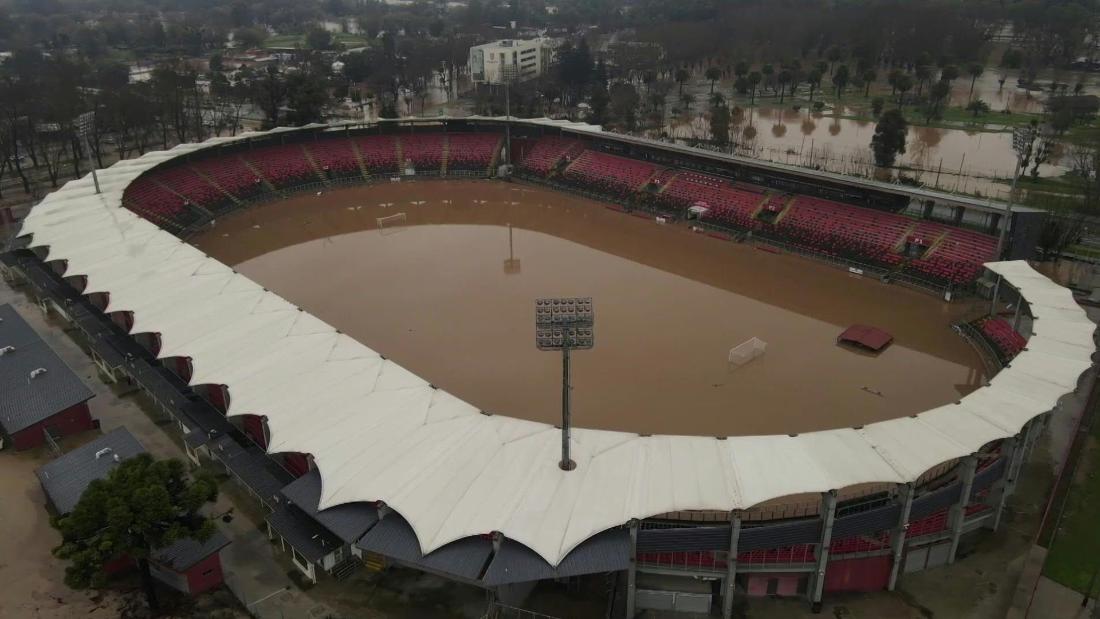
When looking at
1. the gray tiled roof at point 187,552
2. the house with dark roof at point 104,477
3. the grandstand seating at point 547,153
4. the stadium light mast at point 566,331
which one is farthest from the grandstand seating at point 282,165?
the stadium light mast at point 566,331

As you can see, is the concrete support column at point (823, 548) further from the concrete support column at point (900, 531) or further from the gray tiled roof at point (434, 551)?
the gray tiled roof at point (434, 551)

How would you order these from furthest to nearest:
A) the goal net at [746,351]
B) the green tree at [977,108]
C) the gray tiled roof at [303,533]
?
the green tree at [977,108] → the goal net at [746,351] → the gray tiled roof at [303,533]

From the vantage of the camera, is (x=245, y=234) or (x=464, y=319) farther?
(x=245, y=234)

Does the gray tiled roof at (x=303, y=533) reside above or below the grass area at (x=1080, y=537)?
above

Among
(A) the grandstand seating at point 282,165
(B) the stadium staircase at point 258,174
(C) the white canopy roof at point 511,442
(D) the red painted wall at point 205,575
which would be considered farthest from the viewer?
(A) the grandstand seating at point 282,165

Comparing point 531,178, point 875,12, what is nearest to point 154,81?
point 531,178

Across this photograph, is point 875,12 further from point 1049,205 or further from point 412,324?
point 412,324

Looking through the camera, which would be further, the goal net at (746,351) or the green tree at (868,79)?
the green tree at (868,79)
